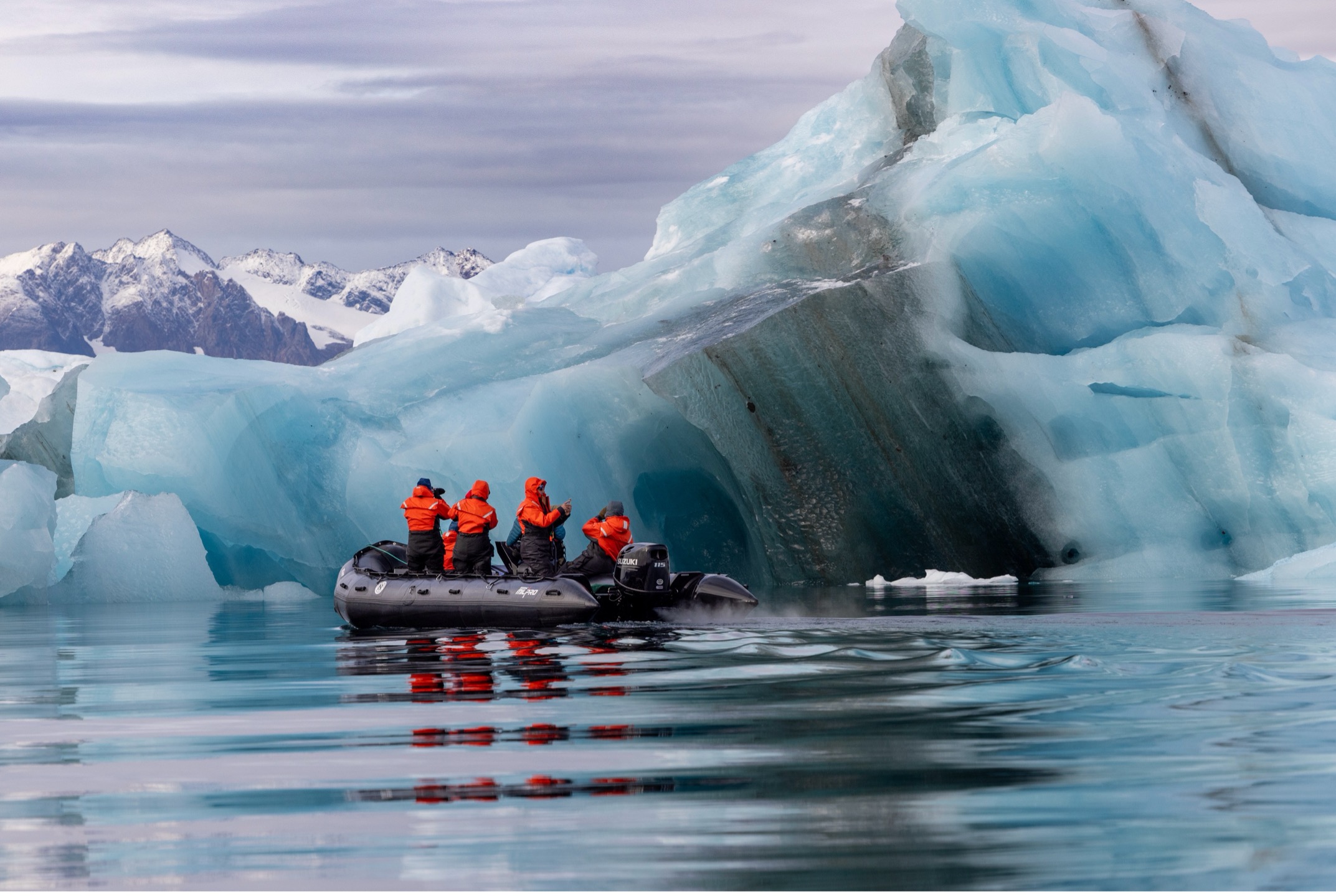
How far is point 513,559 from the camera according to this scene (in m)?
19.5

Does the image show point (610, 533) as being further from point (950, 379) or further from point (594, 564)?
point (950, 379)

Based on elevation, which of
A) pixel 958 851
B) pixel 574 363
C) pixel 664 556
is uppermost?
pixel 574 363

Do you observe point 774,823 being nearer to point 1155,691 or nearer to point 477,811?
point 477,811

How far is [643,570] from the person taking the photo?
17.3 meters

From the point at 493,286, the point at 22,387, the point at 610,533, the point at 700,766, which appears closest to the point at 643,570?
the point at 610,533

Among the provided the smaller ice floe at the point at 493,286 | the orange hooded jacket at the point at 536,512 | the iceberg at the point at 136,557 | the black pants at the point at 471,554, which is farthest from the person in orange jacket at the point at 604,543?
the smaller ice floe at the point at 493,286

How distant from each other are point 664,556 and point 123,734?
29.6 ft

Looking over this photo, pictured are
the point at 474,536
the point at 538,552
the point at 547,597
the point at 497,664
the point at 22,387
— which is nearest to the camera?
the point at 497,664

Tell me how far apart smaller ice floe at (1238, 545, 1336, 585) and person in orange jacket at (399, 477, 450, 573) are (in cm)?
1319

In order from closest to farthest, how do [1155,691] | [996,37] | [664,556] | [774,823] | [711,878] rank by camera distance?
[711,878]
[774,823]
[1155,691]
[664,556]
[996,37]

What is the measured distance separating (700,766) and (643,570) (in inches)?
398

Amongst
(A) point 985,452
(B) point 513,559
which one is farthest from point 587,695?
(A) point 985,452

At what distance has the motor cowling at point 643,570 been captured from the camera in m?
17.3

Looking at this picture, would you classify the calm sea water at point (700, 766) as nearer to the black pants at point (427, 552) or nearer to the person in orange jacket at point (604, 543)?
the person in orange jacket at point (604, 543)
